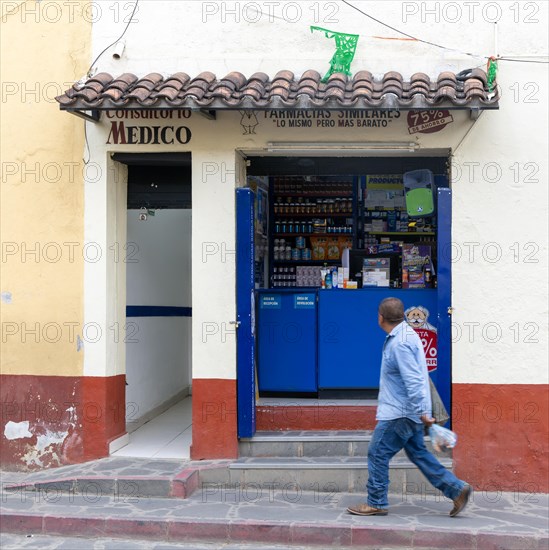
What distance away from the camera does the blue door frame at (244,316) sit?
817 cm

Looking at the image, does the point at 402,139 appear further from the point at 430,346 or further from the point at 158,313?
the point at 158,313

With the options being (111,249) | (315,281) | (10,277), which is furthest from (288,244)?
(10,277)

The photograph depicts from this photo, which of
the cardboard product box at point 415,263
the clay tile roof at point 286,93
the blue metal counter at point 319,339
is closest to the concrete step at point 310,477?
the blue metal counter at point 319,339

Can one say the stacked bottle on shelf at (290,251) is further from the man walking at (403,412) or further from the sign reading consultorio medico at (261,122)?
the man walking at (403,412)

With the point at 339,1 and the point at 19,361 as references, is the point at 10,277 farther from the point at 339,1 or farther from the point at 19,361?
the point at 339,1

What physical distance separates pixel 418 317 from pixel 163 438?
3274mm

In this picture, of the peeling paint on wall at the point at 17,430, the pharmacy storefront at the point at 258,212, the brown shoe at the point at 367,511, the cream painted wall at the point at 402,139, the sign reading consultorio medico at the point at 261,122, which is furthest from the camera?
the peeling paint on wall at the point at 17,430

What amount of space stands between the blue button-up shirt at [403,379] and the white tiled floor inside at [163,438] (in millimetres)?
2641

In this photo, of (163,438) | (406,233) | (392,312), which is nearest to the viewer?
(392,312)

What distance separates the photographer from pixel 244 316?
323 inches

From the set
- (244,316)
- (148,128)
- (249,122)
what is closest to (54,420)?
(244,316)

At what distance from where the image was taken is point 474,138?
8016mm

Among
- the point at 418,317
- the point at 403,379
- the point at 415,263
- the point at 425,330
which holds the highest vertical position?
the point at 415,263

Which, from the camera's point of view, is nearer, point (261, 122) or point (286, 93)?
point (286, 93)
